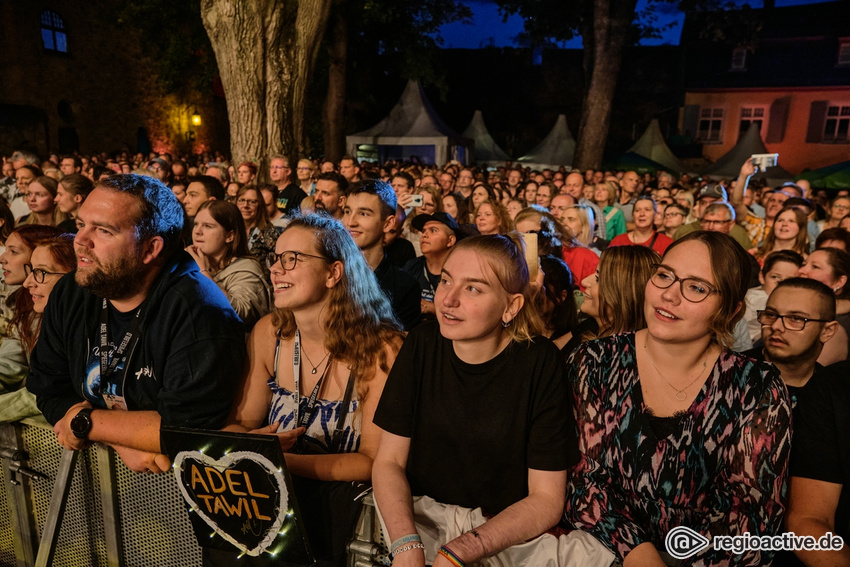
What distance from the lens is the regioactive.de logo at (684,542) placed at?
1.87 m

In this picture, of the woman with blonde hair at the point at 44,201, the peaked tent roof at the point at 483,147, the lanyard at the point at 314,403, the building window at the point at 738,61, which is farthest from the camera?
the building window at the point at 738,61

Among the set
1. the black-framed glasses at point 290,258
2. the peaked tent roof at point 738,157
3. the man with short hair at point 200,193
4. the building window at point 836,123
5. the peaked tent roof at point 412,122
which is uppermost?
the building window at point 836,123

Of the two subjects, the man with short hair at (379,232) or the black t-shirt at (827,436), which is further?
the man with short hair at (379,232)

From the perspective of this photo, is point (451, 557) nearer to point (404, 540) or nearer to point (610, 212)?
point (404, 540)

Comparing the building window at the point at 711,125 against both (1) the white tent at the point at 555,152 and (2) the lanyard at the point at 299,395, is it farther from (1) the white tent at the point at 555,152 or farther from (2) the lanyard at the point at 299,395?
(2) the lanyard at the point at 299,395

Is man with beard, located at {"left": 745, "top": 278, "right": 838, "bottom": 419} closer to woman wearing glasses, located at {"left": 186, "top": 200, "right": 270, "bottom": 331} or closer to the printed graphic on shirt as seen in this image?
woman wearing glasses, located at {"left": 186, "top": 200, "right": 270, "bottom": 331}

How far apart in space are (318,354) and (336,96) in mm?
18418

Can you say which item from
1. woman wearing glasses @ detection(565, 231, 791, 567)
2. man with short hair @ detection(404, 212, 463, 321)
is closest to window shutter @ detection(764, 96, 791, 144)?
man with short hair @ detection(404, 212, 463, 321)

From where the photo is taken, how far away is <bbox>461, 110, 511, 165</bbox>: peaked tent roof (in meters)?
24.1

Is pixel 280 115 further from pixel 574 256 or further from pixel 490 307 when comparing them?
pixel 490 307

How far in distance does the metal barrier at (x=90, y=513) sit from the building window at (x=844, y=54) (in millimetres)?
36114

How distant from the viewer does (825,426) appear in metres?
2.11

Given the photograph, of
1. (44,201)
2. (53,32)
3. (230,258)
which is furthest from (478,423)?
(53,32)

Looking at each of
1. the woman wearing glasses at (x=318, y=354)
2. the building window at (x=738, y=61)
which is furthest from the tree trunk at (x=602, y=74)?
the woman wearing glasses at (x=318, y=354)
